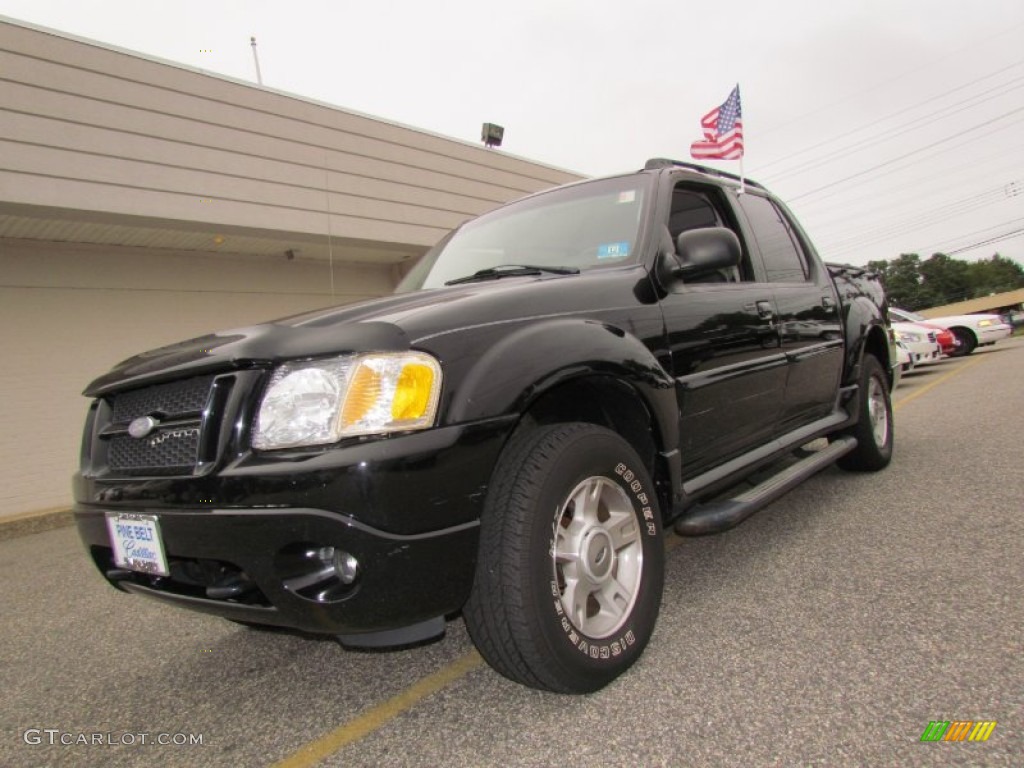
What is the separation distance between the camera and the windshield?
9.11 feet

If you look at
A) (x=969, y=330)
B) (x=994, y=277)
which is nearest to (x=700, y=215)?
(x=969, y=330)

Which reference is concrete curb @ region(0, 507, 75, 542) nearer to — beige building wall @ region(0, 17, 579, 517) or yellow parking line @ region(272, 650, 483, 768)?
beige building wall @ region(0, 17, 579, 517)

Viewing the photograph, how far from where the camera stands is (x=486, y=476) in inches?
70.6

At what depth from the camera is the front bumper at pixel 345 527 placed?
1.61 meters

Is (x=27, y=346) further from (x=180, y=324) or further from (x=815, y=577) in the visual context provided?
(x=815, y=577)

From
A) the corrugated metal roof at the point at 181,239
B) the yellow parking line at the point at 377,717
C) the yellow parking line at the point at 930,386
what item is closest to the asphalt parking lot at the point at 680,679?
the yellow parking line at the point at 377,717

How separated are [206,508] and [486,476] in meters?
0.74

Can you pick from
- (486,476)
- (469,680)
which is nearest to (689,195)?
(486,476)

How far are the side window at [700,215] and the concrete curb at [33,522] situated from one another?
6836mm

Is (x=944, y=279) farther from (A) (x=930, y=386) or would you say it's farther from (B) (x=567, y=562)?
(B) (x=567, y=562)

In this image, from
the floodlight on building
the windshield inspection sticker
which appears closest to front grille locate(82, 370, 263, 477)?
the windshield inspection sticker

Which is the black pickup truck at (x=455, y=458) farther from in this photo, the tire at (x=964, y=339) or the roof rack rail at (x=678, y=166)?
the tire at (x=964, y=339)

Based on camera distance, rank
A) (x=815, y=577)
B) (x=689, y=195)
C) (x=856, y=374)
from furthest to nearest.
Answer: (x=856, y=374) → (x=689, y=195) → (x=815, y=577)
